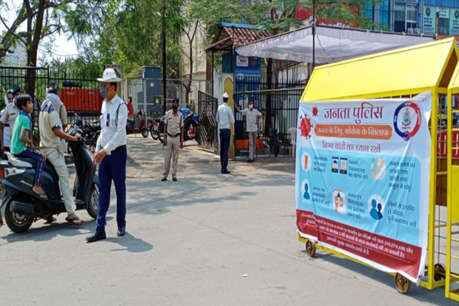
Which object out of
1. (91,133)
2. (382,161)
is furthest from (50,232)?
(91,133)

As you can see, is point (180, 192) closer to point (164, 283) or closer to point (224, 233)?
point (224, 233)

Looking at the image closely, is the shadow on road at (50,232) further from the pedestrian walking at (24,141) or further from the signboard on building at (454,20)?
the signboard on building at (454,20)

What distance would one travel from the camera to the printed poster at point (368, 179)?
4605 mm

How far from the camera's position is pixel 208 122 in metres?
19.3

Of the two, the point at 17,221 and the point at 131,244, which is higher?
the point at 17,221

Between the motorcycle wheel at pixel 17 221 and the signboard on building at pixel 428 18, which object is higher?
the signboard on building at pixel 428 18

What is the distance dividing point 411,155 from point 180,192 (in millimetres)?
6698

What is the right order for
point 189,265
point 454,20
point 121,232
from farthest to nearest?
1. point 454,20
2. point 121,232
3. point 189,265

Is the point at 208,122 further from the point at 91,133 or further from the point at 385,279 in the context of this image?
the point at 385,279

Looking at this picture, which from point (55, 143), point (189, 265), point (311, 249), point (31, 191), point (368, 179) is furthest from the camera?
point (55, 143)

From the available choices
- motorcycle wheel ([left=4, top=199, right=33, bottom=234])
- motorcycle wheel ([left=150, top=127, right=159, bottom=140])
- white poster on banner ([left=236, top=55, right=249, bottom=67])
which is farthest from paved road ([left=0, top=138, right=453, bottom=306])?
motorcycle wheel ([left=150, top=127, right=159, bottom=140])

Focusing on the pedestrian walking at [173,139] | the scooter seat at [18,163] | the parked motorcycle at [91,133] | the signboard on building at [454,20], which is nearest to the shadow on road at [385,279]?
the scooter seat at [18,163]

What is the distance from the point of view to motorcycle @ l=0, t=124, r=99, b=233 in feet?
23.9

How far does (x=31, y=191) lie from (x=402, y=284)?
15.1 ft
